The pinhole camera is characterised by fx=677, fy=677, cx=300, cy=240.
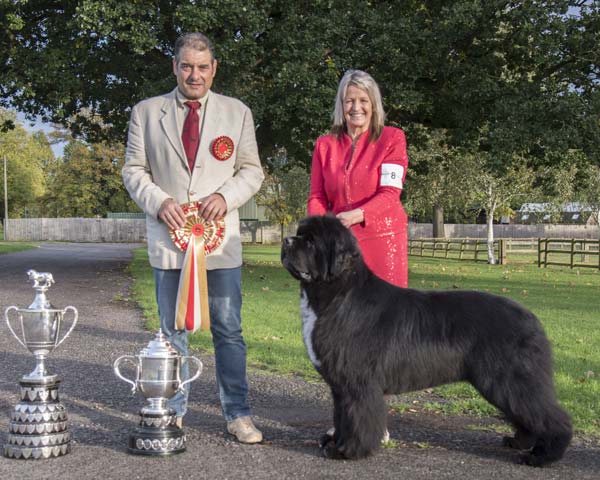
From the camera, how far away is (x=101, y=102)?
1972 centimetres

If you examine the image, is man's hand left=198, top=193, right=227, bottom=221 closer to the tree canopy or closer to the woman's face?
the woman's face

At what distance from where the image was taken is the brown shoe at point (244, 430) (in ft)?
15.5

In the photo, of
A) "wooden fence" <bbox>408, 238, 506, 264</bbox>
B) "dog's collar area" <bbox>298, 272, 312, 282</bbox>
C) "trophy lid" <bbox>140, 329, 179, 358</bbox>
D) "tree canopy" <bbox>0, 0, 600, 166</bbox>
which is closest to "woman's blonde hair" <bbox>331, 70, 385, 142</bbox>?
"dog's collar area" <bbox>298, 272, 312, 282</bbox>

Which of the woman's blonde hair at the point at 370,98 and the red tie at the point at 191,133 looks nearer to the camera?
the woman's blonde hair at the point at 370,98

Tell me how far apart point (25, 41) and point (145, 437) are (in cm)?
1783

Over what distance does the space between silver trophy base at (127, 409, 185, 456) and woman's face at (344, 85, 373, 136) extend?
239 centimetres

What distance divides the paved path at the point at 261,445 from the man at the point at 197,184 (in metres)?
0.40

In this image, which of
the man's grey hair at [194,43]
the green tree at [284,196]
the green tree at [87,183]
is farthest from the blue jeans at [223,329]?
the green tree at [87,183]

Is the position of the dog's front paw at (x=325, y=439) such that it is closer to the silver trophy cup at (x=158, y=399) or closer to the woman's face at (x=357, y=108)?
the silver trophy cup at (x=158, y=399)

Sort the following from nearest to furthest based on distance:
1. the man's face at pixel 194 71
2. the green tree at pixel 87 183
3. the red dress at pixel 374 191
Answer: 1. the man's face at pixel 194 71
2. the red dress at pixel 374 191
3. the green tree at pixel 87 183

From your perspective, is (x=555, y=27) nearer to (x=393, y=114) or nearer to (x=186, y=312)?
(x=393, y=114)

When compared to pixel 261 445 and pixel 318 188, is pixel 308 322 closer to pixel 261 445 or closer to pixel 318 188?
pixel 261 445

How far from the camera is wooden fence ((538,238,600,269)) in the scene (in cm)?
2596

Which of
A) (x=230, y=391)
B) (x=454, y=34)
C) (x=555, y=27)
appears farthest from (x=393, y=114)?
(x=230, y=391)
